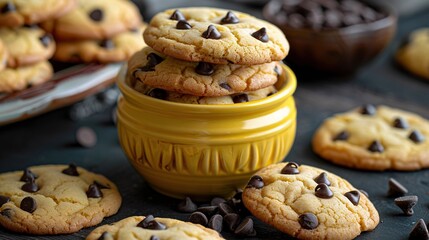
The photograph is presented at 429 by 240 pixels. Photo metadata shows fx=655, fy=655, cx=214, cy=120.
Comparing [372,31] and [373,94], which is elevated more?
[372,31]

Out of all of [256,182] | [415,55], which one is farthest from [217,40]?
[415,55]

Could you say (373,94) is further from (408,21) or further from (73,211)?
(73,211)

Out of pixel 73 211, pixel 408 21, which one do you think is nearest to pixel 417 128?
pixel 73 211

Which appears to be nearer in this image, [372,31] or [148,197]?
[148,197]

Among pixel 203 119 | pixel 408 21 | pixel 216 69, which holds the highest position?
pixel 216 69

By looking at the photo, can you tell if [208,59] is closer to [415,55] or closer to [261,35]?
[261,35]

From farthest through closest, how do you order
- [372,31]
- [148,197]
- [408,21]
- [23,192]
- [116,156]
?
1. [408,21]
2. [372,31]
3. [116,156]
4. [148,197]
5. [23,192]

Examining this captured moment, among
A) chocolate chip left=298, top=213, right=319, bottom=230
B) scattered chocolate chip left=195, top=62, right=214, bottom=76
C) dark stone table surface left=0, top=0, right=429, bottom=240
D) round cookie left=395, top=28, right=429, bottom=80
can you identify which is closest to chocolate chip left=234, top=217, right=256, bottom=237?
dark stone table surface left=0, top=0, right=429, bottom=240
